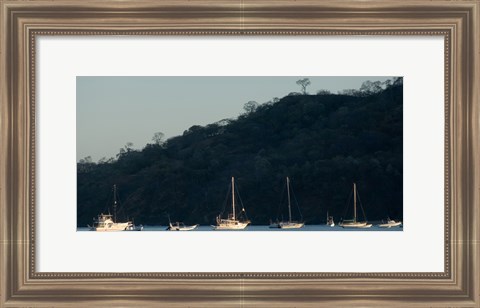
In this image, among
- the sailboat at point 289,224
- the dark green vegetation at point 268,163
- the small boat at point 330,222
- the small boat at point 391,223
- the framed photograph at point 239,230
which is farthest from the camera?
the small boat at point 330,222

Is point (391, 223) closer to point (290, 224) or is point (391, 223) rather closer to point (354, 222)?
point (354, 222)

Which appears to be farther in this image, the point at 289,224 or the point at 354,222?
the point at 354,222

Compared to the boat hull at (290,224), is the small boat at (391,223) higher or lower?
higher

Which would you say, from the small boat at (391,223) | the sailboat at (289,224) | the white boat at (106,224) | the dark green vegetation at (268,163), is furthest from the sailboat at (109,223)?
the small boat at (391,223)

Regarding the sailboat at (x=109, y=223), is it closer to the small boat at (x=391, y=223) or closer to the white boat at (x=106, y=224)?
the white boat at (x=106, y=224)

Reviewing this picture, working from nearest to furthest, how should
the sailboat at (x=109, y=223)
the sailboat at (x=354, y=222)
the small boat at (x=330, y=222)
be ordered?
the sailboat at (x=109, y=223) → the sailboat at (x=354, y=222) → the small boat at (x=330, y=222)

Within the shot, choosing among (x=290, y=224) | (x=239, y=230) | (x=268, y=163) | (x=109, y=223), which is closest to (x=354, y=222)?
(x=290, y=224)

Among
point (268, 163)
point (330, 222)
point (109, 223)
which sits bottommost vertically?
point (330, 222)

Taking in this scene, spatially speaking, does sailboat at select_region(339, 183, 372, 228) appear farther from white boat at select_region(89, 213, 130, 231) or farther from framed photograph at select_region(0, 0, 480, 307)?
white boat at select_region(89, 213, 130, 231)
